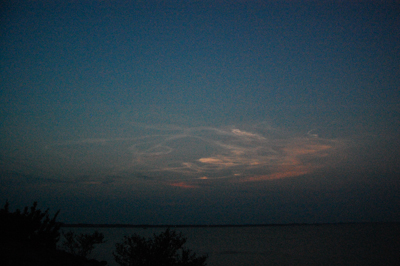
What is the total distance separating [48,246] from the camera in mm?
21406

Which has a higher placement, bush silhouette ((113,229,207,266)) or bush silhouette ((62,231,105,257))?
bush silhouette ((113,229,207,266))

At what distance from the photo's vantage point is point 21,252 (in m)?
16.1

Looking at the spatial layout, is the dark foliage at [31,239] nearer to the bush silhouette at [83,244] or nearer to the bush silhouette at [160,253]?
the bush silhouette at [160,253]

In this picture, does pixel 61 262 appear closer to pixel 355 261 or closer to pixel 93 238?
pixel 93 238

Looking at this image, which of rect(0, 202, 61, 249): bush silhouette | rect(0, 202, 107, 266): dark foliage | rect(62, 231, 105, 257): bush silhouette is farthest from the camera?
rect(62, 231, 105, 257): bush silhouette

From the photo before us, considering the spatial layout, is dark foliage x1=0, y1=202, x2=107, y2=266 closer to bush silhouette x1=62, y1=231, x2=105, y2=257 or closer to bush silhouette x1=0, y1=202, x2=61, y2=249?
bush silhouette x1=0, y1=202, x2=61, y2=249

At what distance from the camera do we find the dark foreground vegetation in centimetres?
1602

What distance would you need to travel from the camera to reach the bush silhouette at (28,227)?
19.9m

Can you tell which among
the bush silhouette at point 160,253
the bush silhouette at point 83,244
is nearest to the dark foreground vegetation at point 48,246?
the bush silhouette at point 160,253

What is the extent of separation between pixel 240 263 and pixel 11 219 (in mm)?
49064

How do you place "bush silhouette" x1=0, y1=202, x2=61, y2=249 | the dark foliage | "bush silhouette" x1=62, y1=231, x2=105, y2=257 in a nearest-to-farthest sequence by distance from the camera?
the dark foliage
"bush silhouette" x1=0, y1=202, x2=61, y2=249
"bush silhouette" x1=62, y1=231, x2=105, y2=257

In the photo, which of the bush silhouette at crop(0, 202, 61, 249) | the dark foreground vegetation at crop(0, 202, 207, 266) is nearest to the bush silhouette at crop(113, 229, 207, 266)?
the dark foreground vegetation at crop(0, 202, 207, 266)

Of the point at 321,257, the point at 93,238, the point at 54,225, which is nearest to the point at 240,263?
the point at 321,257

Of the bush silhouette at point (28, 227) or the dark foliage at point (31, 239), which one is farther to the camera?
the bush silhouette at point (28, 227)
